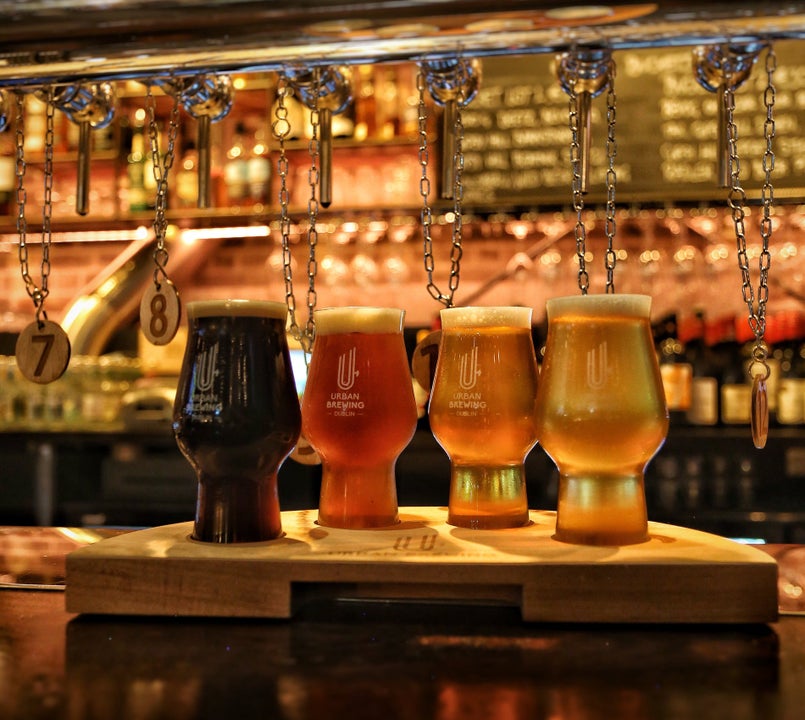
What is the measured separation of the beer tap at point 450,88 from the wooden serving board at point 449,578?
386 mm

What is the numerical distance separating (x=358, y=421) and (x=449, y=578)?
22cm

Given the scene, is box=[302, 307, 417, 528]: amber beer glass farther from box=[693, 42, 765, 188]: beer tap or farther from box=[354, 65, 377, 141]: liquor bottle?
box=[354, 65, 377, 141]: liquor bottle

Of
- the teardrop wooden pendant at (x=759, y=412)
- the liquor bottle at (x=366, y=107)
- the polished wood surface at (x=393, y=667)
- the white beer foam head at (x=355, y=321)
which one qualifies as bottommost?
the polished wood surface at (x=393, y=667)

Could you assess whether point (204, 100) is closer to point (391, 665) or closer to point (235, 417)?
point (235, 417)

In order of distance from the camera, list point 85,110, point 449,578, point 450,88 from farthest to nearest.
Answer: point 85,110
point 450,88
point 449,578

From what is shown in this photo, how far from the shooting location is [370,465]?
97 cm

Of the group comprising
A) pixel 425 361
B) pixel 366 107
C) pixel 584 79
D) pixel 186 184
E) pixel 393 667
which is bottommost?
pixel 393 667

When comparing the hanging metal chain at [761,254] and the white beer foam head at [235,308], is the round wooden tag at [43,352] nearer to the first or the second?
the white beer foam head at [235,308]

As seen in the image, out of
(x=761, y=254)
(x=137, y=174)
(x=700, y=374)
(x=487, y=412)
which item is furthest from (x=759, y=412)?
(x=137, y=174)

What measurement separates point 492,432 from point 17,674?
0.49 m

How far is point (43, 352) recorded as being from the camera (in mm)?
1104

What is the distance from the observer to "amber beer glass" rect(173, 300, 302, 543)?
0.89 meters

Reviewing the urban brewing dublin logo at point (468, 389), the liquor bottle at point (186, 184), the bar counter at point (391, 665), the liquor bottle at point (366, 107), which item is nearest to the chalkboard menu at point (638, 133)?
the liquor bottle at point (366, 107)

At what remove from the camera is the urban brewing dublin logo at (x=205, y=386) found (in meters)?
0.89
